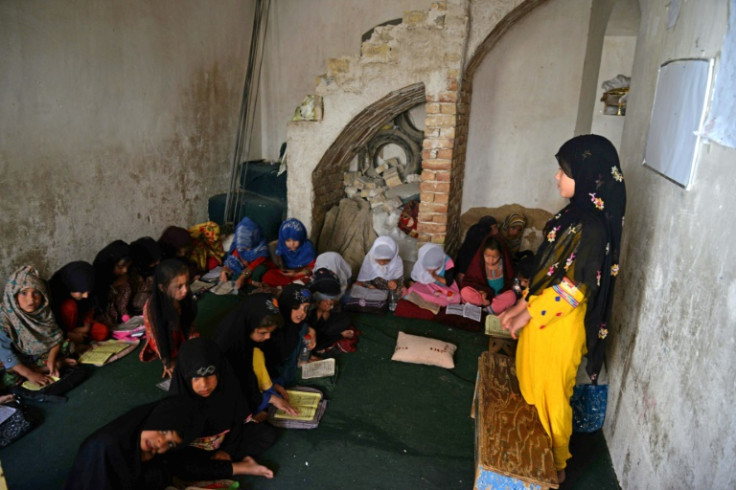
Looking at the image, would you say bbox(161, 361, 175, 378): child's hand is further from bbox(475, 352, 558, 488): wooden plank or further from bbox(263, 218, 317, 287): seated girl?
bbox(475, 352, 558, 488): wooden plank

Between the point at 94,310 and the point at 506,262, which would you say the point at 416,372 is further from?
the point at 94,310

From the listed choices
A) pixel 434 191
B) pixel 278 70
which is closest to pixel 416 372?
pixel 434 191

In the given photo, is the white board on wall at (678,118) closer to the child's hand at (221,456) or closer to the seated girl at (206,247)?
the child's hand at (221,456)

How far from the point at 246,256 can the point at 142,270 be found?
106 cm

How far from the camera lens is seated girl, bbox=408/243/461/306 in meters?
4.86

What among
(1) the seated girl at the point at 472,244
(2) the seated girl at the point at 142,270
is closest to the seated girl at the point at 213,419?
(2) the seated girl at the point at 142,270

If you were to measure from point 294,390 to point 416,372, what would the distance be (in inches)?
37.3

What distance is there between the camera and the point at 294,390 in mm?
3529

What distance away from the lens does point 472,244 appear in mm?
5375

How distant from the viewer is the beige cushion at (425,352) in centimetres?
391

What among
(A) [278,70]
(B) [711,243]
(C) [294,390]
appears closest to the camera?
(B) [711,243]

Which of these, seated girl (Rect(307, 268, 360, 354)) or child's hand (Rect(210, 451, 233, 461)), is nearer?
child's hand (Rect(210, 451, 233, 461))

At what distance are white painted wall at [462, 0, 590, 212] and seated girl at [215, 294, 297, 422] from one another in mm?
3878

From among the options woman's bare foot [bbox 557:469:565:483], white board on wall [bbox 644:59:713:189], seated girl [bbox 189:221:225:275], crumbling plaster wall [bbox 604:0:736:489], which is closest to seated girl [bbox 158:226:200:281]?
seated girl [bbox 189:221:225:275]
